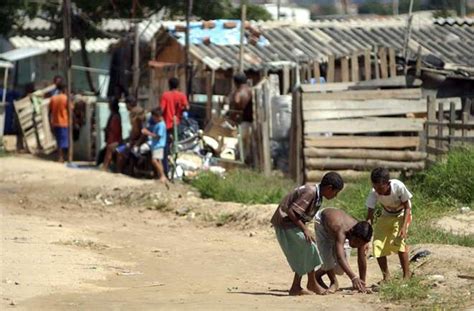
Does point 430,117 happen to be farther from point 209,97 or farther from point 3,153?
point 3,153

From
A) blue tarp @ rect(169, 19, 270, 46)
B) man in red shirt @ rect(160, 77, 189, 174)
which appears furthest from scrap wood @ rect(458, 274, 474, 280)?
blue tarp @ rect(169, 19, 270, 46)

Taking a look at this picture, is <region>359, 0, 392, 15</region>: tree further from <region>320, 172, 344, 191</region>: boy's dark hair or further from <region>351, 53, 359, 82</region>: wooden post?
<region>320, 172, 344, 191</region>: boy's dark hair

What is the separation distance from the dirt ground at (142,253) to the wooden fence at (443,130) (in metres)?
2.78

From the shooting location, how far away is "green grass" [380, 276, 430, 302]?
10.0 meters

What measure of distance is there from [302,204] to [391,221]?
3.79 ft

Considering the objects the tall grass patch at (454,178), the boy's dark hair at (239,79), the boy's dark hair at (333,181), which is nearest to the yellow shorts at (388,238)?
the boy's dark hair at (333,181)

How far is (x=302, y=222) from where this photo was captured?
10.2 meters

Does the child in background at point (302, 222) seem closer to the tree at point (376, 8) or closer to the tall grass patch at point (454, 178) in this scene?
the tall grass patch at point (454, 178)

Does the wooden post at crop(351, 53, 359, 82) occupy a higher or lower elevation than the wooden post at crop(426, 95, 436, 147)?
higher

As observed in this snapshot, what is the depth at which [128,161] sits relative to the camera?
21.0m

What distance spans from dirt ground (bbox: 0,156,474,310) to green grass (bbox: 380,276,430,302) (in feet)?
0.44

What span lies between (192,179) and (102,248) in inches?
201

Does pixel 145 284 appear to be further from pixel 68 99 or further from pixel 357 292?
pixel 68 99

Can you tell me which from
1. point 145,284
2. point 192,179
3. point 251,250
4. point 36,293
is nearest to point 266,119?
point 192,179
